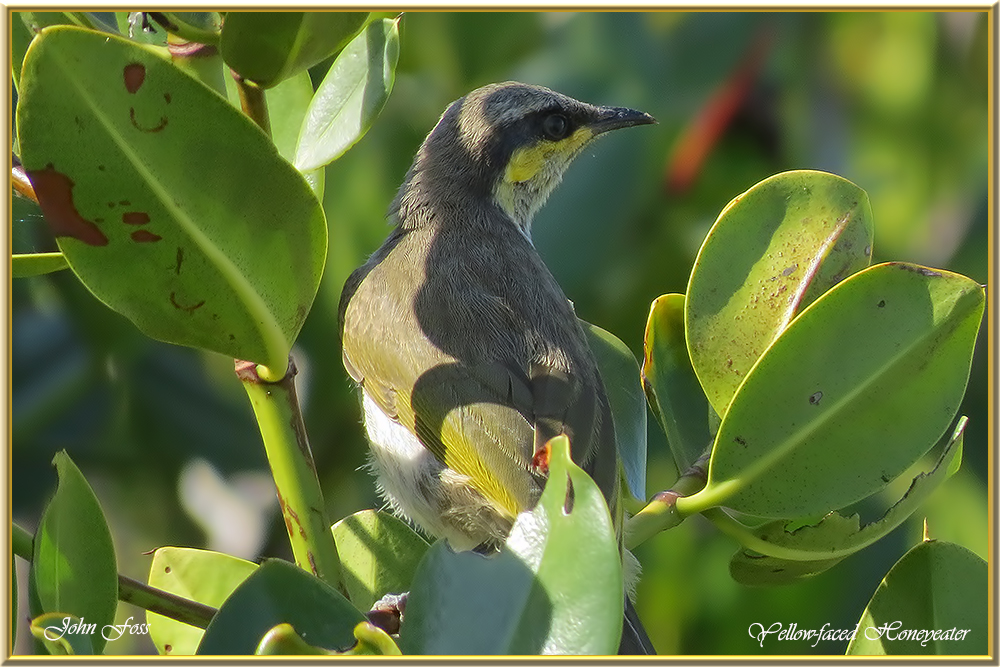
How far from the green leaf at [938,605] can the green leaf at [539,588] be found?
713 mm

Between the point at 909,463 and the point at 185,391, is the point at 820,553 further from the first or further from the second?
the point at 185,391

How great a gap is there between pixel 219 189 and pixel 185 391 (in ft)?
6.29

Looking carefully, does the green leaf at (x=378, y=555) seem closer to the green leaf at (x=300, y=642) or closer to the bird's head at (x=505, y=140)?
the green leaf at (x=300, y=642)

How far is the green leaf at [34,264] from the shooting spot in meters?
1.98

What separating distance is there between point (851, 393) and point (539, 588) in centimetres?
69

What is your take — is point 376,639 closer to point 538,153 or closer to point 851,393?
point 851,393

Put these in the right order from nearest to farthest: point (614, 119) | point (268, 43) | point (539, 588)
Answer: point (539, 588) → point (268, 43) → point (614, 119)

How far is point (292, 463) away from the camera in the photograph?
189 centimetres

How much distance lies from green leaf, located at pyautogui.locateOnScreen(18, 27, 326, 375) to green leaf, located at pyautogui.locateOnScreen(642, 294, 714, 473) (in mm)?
768

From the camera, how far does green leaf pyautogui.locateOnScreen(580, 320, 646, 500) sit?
8.02ft

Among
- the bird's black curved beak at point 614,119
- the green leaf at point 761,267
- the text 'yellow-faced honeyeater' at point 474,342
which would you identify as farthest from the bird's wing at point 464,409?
the bird's black curved beak at point 614,119

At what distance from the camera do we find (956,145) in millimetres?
3721

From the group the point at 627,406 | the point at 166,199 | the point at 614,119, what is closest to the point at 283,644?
the point at 166,199

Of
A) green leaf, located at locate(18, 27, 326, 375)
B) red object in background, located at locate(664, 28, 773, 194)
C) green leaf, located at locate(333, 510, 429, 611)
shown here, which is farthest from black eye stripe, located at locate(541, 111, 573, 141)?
green leaf, located at locate(18, 27, 326, 375)
